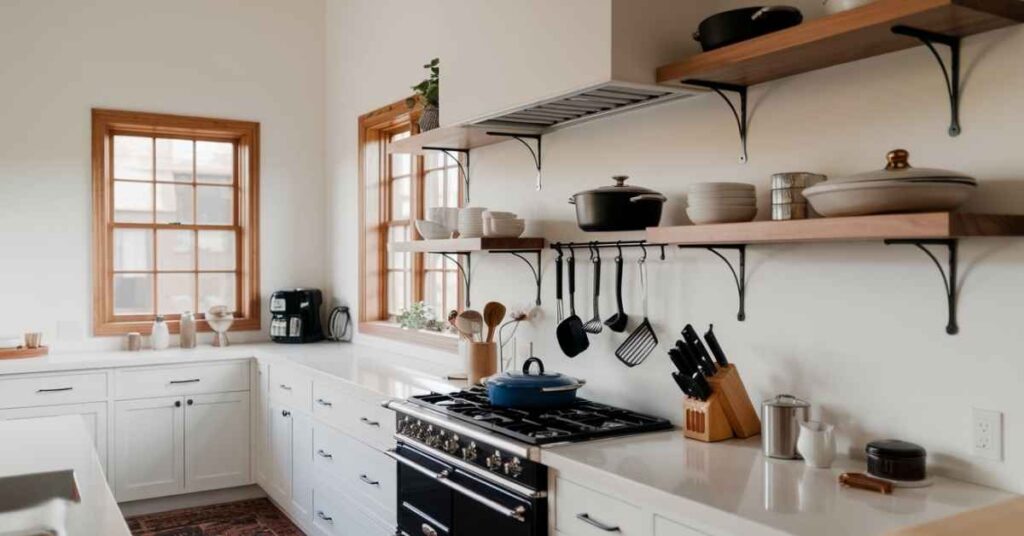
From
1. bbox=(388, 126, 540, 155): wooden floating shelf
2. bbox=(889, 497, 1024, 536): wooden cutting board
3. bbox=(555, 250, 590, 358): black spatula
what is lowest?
bbox=(889, 497, 1024, 536): wooden cutting board

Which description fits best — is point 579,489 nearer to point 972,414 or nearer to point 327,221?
point 972,414

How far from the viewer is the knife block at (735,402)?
7.85 feet

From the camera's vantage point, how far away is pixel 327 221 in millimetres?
5750

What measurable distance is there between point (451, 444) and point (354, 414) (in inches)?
40.7

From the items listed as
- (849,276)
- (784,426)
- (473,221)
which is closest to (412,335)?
(473,221)

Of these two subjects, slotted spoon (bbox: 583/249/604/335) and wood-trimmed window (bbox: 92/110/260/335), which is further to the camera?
wood-trimmed window (bbox: 92/110/260/335)

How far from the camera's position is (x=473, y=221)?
345 centimetres

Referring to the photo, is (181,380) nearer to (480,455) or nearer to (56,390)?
(56,390)

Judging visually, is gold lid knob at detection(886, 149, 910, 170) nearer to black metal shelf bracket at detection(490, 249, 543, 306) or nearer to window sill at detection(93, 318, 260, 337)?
black metal shelf bracket at detection(490, 249, 543, 306)

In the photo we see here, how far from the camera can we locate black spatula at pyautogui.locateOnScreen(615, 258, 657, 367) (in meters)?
2.83

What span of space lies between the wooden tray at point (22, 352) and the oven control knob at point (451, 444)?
305cm

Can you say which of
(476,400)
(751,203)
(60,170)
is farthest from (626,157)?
(60,170)

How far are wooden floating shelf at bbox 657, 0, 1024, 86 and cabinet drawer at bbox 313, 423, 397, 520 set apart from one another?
1.94 m

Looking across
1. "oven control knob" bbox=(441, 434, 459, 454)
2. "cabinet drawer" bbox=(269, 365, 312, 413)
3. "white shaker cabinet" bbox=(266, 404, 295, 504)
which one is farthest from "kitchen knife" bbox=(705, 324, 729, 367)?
"white shaker cabinet" bbox=(266, 404, 295, 504)
